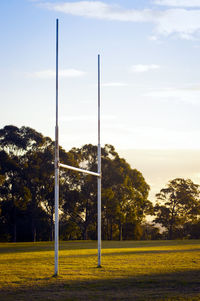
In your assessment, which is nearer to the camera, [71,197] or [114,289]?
[114,289]

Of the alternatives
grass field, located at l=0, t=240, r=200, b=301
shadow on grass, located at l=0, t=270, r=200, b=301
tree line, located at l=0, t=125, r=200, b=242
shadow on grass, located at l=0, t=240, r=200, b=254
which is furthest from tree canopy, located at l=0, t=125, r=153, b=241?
shadow on grass, located at l=0, t=270, r=200, b=301

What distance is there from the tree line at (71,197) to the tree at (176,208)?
0.10m

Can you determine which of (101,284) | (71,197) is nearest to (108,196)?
(71,197)

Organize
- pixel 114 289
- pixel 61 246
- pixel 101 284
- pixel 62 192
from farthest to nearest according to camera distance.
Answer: pixel 62 192 < pixel 61 246 < pixel 101 284 < pixel 114 289

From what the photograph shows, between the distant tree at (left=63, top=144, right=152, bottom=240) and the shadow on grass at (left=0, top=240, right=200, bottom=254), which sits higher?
the distant tree at (left=63, top=144, right=152, bottom=240)

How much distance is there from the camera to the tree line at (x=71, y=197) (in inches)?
1770

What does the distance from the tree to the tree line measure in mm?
102

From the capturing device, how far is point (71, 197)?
4716 cm

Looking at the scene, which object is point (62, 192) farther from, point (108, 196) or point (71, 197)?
point (108, 196)

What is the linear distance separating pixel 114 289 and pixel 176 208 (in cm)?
4478

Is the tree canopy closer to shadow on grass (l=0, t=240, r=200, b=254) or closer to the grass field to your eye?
shadow on grass (l=0, t=240, r=200, b=254)

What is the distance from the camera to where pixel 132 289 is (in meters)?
10.8

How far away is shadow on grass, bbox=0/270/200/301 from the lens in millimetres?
9688

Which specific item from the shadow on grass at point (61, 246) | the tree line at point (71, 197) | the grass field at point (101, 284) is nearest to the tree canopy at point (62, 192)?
the tree line at point (71, 197)
